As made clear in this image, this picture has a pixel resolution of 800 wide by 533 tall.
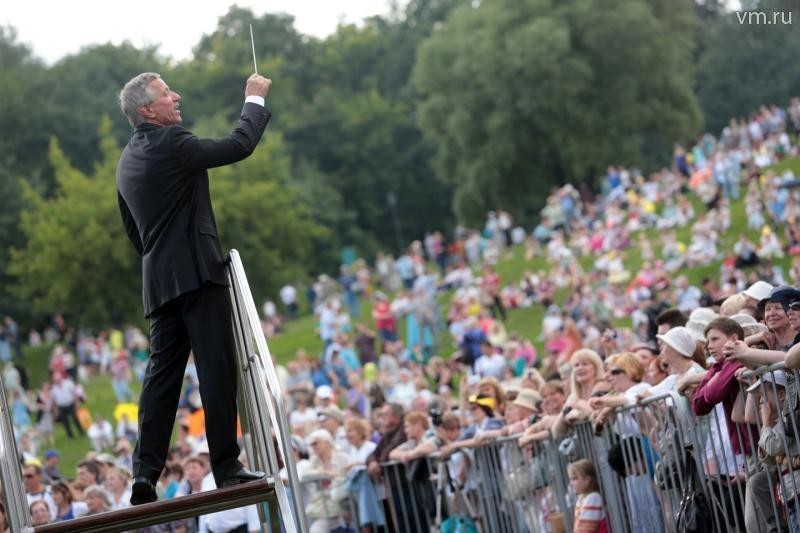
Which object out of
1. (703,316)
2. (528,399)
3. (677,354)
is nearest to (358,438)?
(528,399)

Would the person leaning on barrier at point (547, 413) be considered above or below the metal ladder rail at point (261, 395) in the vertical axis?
below

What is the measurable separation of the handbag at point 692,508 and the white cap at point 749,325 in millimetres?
836

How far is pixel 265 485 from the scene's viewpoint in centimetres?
688

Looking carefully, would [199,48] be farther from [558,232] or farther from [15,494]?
[15,494]

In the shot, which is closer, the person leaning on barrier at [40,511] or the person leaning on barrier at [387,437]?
the person leaning on barrier at [40,511]

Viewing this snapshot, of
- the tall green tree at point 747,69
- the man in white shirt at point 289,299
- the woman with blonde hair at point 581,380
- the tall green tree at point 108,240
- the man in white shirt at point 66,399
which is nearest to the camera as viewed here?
the woman with blonde hair at point 581,380

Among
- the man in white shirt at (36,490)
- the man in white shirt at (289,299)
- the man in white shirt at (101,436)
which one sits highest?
the man in white shirt at (289,299)

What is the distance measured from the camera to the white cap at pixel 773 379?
7488 millimetres

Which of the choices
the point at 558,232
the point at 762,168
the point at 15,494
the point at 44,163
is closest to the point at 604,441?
the point at 15,494

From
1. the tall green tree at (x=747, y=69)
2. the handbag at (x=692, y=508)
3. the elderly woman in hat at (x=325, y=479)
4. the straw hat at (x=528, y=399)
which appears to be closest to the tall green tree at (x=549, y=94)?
the tall green tree at (x=747, y=69)

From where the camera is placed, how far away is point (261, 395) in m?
7.05

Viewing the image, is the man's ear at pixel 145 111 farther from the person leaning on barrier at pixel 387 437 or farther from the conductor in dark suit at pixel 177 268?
the person leaning on barrier at pixel 387 437

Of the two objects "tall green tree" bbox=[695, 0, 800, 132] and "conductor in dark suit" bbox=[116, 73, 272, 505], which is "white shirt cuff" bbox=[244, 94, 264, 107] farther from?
"tall green tree" bbox=[695, 0, 800, 132]

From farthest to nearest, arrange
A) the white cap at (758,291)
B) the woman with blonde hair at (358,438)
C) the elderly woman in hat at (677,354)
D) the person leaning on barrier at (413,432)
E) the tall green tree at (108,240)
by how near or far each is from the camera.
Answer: the tall green tree at (108,240)
the woman with blonde hair at (358,438)
the person leaning on barrier at (413,432)
the white cap at (758,291)
the elderly woman in hat at (677,354)
